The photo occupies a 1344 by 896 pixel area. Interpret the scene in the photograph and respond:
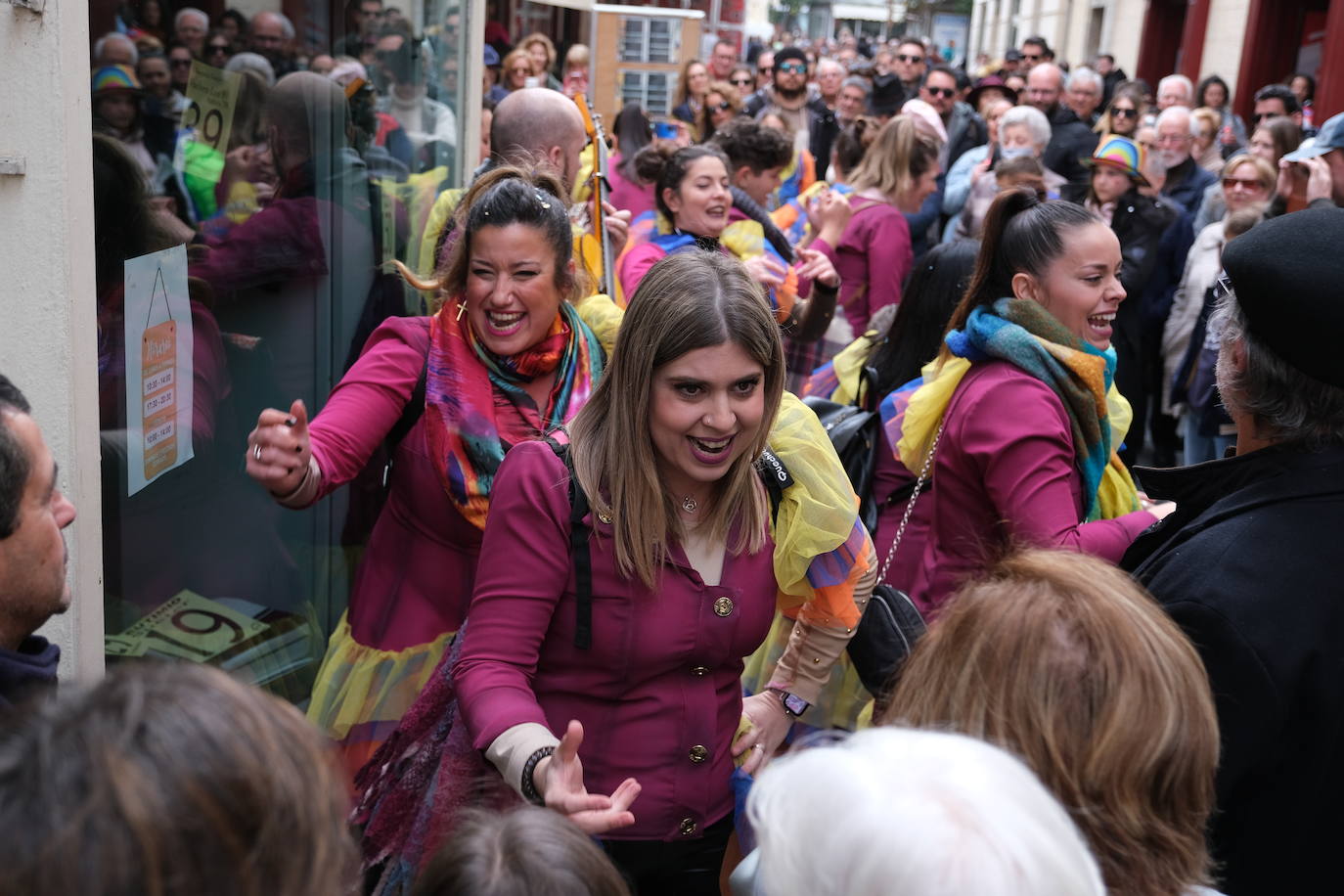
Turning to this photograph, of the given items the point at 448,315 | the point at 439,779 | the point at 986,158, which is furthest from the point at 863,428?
the point at 986,158

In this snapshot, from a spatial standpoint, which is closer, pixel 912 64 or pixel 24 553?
pixel 24 553

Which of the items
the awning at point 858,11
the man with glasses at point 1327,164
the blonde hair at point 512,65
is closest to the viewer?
the man with glasses at point 1327,164

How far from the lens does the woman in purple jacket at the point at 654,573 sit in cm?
216

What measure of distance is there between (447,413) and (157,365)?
2.57 ft

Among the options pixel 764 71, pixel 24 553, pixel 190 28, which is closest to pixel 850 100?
pixel 764 71

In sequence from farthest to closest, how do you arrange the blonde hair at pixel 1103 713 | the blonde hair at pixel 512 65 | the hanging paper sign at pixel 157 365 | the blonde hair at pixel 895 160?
the blonde hair at pixel 512 65 → the blonde hair at pixel 895 160 → the hanging paper sign at pixel 157 365 → the blonde hair at pixel 1103 713

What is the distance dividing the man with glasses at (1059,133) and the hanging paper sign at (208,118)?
556 cm

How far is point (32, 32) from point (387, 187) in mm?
2718

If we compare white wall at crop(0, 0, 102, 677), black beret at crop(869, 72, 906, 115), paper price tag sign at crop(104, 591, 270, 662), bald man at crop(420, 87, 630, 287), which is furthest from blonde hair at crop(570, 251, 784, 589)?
black beret at crop(869, 72, 906, 115)

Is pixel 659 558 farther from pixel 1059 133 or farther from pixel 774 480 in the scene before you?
pixel 1059 133

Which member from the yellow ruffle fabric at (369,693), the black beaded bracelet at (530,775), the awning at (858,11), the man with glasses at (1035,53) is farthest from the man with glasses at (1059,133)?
the awning at (858,11)

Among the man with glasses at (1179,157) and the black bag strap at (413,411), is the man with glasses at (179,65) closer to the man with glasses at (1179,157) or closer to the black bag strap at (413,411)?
the black bag strap at (413,411)

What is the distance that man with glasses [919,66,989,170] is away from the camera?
992 centimetres

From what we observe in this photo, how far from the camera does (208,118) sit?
4379mm
